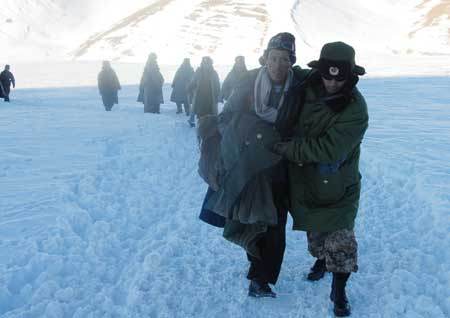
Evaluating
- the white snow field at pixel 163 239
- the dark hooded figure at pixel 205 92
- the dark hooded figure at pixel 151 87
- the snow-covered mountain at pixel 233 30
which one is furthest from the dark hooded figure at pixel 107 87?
Answer: the snow-covered mountain at pixel 233 30

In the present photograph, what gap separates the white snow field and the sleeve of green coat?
128 cm

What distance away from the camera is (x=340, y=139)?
8.83ft

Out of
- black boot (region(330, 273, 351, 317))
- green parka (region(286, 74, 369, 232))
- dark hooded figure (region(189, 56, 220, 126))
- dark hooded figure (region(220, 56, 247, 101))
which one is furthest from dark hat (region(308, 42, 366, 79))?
dark hooded figure (region(220, 56, 247, 101))

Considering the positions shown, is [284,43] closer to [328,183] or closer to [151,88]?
[328,183]

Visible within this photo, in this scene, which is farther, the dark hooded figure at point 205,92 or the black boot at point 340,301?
the dark hooded figure at point 205,92

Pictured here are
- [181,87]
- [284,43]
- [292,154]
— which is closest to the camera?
[292,154]

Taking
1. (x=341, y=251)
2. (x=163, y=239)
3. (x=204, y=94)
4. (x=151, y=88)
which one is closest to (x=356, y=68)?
(x=341, y=251)

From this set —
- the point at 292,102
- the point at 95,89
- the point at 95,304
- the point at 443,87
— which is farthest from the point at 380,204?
the point at 95,89

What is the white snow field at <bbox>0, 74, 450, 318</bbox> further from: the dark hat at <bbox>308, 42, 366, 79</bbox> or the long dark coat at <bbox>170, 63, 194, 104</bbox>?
the long dark coat at <bbox>170, 63, 194, 104</bbox>

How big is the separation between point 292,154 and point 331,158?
0.82 ft

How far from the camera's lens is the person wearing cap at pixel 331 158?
2.70m

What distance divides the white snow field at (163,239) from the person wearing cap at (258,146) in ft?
2.33

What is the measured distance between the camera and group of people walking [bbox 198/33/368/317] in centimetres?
273

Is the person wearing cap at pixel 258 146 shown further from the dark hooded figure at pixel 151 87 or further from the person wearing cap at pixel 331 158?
the dark hooded figure at pixel 151 87
